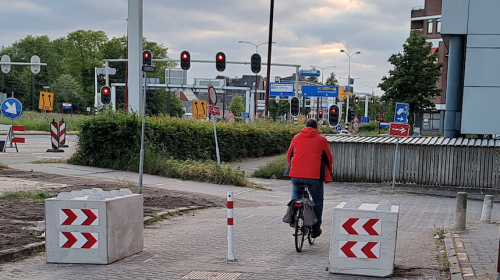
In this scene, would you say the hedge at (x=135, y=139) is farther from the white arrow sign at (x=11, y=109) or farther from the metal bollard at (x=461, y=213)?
the metal bollard at (x=461, y=213)

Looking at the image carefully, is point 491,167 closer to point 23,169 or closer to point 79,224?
point 23,169

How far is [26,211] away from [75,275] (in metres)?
3.92

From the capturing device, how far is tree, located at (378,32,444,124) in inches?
1775

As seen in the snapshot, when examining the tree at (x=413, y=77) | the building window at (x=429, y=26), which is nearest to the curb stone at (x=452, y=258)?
the tree at (x=413, y=77)

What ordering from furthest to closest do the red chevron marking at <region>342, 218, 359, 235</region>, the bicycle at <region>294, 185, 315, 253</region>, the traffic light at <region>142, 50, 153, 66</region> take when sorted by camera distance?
the traffic light at <region>142, 50, 153, 66</region> < the bicycle at <region>294, 185, 315, 253</region> < the red chevron marking at <region>342, 218, 359, 235</region>

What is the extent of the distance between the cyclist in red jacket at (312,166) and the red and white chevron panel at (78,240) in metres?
2.87

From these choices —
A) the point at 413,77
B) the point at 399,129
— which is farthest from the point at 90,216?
the point at 413,77

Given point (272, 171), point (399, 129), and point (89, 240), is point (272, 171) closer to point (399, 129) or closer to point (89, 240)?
point (399, 129)

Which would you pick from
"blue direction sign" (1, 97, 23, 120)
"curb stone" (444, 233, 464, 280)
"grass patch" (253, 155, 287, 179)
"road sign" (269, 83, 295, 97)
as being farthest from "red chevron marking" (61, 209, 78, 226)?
"road sign" (269, 83, 295, 97)

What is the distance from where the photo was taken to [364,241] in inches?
271

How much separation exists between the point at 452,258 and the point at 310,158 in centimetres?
230

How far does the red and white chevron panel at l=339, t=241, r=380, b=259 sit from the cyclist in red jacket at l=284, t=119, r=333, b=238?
1.68m

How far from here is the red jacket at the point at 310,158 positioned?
8.51m

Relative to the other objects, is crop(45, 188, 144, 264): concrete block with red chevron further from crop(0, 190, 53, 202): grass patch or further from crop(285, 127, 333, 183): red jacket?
crop(0, 190, 53, 202): grass patch
